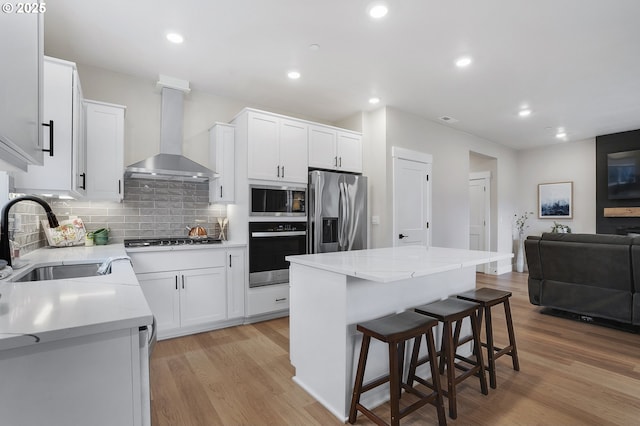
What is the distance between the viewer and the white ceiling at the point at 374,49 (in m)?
2.29

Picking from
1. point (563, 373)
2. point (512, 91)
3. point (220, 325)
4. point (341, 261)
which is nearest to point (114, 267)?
point (341, 261)

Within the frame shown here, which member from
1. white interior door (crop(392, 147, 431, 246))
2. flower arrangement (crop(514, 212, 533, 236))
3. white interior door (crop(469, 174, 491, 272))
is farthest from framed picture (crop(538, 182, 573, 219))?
white interior door (crop(392, 147, 431, 246))

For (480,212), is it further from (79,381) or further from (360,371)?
(79,381)

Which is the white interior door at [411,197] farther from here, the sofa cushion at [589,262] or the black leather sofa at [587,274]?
the sofa cushion at [589,262]

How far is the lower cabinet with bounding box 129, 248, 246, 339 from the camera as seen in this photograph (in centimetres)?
294

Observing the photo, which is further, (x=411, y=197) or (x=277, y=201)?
(x=411, y=197)

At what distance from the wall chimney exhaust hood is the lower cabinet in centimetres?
86

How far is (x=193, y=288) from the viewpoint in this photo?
3.14 meters

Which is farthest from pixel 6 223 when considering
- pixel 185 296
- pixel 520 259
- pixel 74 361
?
pixel 520 259

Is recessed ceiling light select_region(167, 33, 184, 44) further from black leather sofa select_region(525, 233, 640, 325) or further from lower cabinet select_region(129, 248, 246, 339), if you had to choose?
black leather sofa select_region(525, 233, 640, 325)

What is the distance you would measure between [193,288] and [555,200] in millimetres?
7156

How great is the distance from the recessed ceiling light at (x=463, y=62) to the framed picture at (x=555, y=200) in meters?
4.90

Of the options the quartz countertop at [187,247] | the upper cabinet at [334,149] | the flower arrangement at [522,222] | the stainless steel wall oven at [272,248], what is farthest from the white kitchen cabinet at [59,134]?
the flower arrangement at [522,222]

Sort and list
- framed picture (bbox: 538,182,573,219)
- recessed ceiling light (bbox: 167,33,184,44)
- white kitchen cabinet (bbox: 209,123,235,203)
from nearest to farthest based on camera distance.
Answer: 1. recessed ceiling light (bbox: 167,33,184,44)
2. white kitchen cabinet (bbox: 209,123,235,203)
3. framed picture (bbox: 538,182,573,219)
